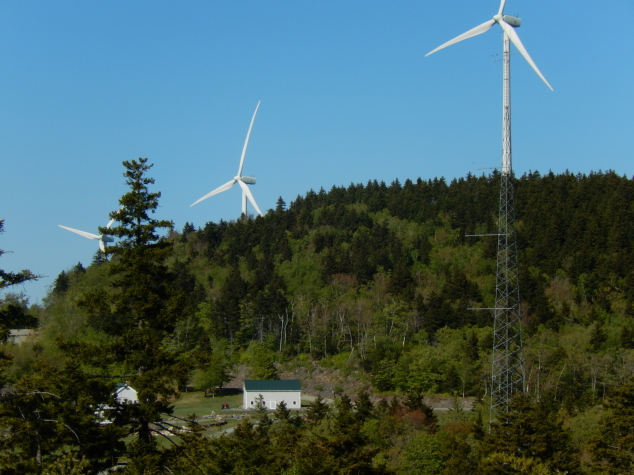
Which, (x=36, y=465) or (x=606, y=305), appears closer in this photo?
(x=36, y=465)

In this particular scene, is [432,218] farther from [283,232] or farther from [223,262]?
→ [223,262]

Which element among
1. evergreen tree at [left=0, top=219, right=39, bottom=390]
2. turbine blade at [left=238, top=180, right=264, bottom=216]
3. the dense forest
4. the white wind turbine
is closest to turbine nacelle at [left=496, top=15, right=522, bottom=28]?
the white wind turbine

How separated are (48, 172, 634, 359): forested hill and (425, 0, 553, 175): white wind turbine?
164ft

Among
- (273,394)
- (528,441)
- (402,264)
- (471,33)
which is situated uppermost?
(471,33)

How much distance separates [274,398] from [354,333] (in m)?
25.1

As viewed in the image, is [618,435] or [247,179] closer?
[618,435]

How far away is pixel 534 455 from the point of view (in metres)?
36.8

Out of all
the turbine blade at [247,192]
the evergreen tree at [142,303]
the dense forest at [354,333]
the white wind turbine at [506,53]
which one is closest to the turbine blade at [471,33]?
the white wind turbine at [506,53]

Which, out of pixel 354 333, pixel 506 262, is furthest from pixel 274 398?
pixel 506 262

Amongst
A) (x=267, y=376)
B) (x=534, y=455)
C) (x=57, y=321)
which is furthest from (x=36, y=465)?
(x=57, y=321)

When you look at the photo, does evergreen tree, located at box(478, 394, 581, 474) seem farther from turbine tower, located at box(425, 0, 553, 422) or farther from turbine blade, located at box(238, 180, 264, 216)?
turbine blade, located at box(238, 180, 264, 216)

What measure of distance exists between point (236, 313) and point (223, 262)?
32.8 metres

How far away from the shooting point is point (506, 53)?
141 ft

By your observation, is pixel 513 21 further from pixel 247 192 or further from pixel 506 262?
pixel 247 192
